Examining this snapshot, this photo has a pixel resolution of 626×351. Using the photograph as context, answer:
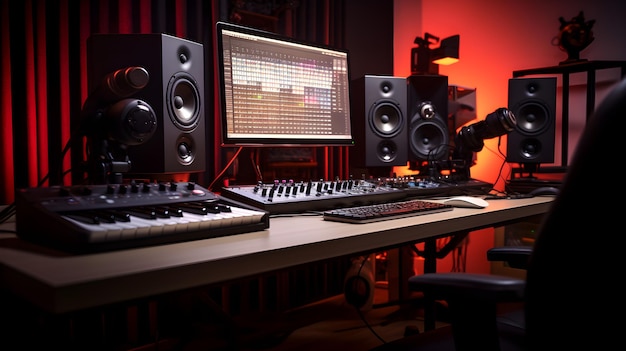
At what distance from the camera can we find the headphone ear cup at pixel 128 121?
2.99 feet

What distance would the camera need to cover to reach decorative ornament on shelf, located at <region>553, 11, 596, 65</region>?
226 cm

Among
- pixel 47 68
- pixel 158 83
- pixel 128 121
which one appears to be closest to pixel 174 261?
pixel 128 121

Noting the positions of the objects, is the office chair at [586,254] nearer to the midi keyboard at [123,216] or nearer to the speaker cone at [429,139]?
the midi keyboard at [123,216]

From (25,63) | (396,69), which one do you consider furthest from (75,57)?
(396,69)

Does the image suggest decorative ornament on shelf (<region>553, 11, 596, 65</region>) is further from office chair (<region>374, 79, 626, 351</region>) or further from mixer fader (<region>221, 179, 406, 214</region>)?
office chair (<region>374, 79, 626, 351</region>)

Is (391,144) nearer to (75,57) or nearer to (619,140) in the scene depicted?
(75,57)

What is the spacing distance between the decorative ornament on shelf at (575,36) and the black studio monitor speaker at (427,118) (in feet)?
2.55

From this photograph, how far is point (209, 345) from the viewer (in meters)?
1.90

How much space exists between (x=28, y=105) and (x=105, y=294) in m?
1.29

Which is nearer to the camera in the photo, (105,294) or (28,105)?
(105,294)

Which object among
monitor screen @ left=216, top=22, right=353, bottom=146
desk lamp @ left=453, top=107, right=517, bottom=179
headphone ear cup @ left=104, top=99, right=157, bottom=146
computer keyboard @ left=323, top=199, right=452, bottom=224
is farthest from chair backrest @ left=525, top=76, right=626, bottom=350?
desk lamp @ left=453, top=107, right=517, bottom=179

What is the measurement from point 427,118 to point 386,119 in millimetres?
219

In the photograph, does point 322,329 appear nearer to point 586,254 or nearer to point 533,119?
point 533,119

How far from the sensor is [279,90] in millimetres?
1471
